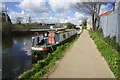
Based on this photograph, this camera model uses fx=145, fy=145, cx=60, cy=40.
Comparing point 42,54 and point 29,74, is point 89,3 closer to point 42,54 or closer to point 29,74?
point 42,54

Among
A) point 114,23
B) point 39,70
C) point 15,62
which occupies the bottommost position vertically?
point 15,62

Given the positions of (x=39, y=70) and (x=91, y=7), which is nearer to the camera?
(x=39, y=70)

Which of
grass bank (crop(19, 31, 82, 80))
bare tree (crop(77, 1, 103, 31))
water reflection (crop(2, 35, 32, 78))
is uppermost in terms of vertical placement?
bare tree (crop(77, 1, 103, 31))

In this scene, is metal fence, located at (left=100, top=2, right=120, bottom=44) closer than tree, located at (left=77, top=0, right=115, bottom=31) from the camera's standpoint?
Yes

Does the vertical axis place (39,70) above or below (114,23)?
→ below

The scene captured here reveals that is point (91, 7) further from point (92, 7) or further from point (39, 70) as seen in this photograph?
point (39, 70)

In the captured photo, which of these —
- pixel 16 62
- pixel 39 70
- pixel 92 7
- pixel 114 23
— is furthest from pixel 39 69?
pixel 92 7

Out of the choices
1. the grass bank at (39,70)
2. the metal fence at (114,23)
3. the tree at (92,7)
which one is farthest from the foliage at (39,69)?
the tree at (92,7)

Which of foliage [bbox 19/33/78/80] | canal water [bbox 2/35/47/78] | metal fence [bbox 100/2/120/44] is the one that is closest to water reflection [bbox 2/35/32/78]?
canal water [bbox 2/35/47/78]

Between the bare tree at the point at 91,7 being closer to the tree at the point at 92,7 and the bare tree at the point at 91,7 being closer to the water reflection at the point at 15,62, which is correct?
the tree at the point at 92,7

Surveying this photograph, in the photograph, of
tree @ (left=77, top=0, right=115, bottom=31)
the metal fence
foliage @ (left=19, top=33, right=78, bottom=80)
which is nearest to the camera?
foliage @ (left=19, top=33, right=78, bottom=80)

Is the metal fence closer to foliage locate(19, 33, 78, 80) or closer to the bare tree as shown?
foliage locate(19, 33, 78, 80)

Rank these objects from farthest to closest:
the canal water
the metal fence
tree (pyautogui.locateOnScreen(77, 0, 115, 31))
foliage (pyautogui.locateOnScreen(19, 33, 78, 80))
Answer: tree (pyautogui.locateOnScreen(77, 0, 115, 31)), the metal fence, the canal water, foliage (pyautogui.locateOnScreen(19, 33, 78, 80))

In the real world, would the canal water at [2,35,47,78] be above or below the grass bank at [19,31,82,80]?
below
